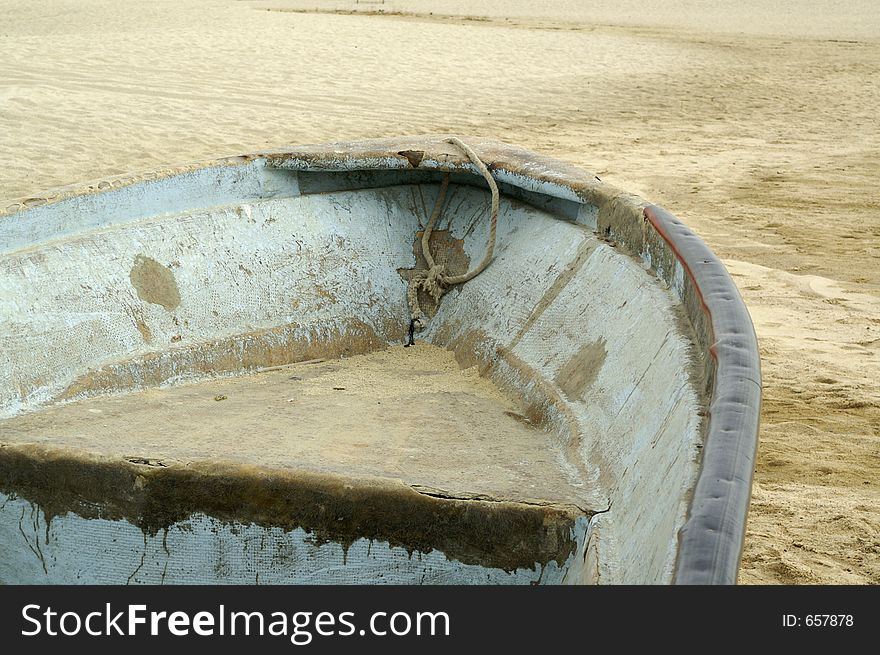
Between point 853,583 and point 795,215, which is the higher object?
point 795,215

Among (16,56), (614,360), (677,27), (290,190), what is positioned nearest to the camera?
(614,360)

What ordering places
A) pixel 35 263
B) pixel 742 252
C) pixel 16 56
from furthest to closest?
pixel 16 56 → pixel 742 252 → pixel 35 263

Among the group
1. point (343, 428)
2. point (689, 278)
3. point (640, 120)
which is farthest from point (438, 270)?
point (640, 120)

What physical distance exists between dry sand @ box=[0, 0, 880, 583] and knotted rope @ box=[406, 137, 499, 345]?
124cm

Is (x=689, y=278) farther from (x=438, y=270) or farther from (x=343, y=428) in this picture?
(x=438, y=270)

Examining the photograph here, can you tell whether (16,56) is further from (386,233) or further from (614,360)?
(614,360)

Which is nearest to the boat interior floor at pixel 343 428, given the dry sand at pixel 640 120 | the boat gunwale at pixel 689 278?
the boat gunwale at pixel 689 278

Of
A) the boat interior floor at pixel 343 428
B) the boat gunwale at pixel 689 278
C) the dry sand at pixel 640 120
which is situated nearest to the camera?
the boat gunwale at pixel 689 278

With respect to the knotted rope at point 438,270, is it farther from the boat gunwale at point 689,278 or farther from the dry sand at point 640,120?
the dry sand at point 640,120

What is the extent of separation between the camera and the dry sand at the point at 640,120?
11.0 ft

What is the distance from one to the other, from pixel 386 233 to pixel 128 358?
3.87 ft

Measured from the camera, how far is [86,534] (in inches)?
85.6

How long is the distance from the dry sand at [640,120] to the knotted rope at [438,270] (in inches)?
48.7

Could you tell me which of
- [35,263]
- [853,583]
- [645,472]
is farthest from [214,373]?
[853,583]
